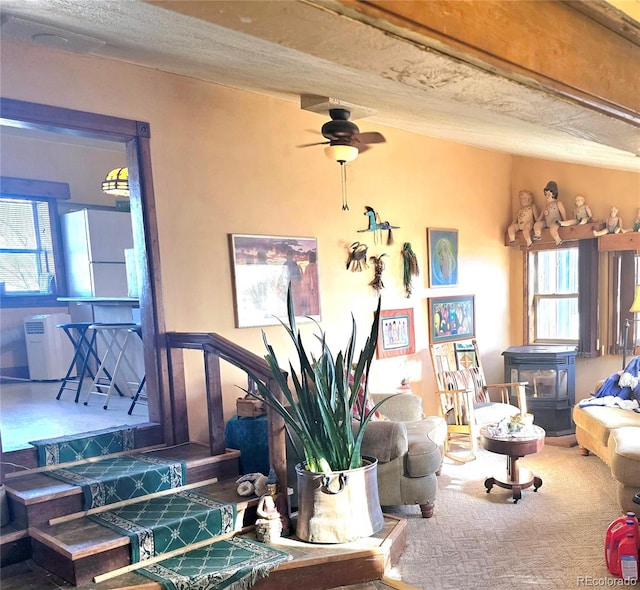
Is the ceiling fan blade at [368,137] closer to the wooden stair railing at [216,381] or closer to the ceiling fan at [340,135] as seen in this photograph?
the ceiling fan at [340,135]

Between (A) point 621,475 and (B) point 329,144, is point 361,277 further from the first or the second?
(A) point 621,475

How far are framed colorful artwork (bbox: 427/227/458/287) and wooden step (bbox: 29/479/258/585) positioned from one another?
149 inches

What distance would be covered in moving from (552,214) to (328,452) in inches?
165

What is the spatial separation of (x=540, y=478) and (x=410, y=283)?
204 cm

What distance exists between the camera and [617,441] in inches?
140

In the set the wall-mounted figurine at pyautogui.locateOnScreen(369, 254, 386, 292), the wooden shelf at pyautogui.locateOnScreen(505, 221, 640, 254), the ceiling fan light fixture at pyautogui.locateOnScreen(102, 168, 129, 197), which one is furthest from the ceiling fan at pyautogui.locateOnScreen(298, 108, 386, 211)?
the wooden shelf at pyautogui.locateOnScreen(505, 221, 640, 254)

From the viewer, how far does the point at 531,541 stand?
3109mm

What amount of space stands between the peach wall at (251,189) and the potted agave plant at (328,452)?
1.00 metres

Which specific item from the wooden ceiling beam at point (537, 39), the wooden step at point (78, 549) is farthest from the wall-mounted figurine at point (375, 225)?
the wooden step at point (78, 549)

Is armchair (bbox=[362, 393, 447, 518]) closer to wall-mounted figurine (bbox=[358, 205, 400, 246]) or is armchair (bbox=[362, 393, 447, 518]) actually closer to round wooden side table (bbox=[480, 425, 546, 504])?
round wooden side table (bbox=[480, 425, 546, 504])

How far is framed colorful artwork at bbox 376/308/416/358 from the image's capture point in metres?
4.83

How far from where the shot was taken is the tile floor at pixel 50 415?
3250 millimetres

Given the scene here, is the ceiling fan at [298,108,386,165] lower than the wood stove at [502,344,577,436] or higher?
higher

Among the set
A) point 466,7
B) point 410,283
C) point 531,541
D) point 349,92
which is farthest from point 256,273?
point 466,7
